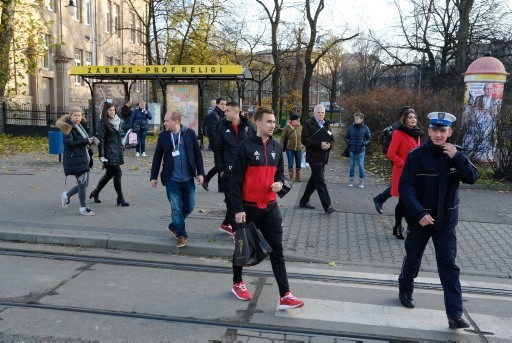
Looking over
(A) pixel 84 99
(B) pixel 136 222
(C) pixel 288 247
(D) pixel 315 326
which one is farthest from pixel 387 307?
(A) pixel 84 99

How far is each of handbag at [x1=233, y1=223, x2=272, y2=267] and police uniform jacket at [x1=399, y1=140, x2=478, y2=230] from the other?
1353 mm

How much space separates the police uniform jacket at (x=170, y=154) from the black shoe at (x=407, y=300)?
2.97 metres

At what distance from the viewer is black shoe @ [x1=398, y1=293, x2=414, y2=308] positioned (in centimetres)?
487

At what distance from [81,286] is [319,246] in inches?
127

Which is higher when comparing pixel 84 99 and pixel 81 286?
pixel 84 99

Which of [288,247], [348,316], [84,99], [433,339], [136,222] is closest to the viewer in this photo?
[433,339]

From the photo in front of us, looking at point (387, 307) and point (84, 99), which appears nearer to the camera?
point (387, 307)

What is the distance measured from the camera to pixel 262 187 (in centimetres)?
464

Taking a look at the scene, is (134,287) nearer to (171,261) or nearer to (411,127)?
(171,261)

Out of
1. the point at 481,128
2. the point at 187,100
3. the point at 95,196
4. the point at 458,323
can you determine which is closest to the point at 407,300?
the point at 458,323

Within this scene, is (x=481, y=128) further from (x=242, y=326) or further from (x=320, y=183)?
(x=242, y=326)

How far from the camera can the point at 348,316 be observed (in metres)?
4.60

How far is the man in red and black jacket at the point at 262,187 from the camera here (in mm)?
4633

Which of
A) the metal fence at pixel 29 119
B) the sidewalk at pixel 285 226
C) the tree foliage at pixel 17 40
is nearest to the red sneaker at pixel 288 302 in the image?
the sidewalk at pixel 285 226
